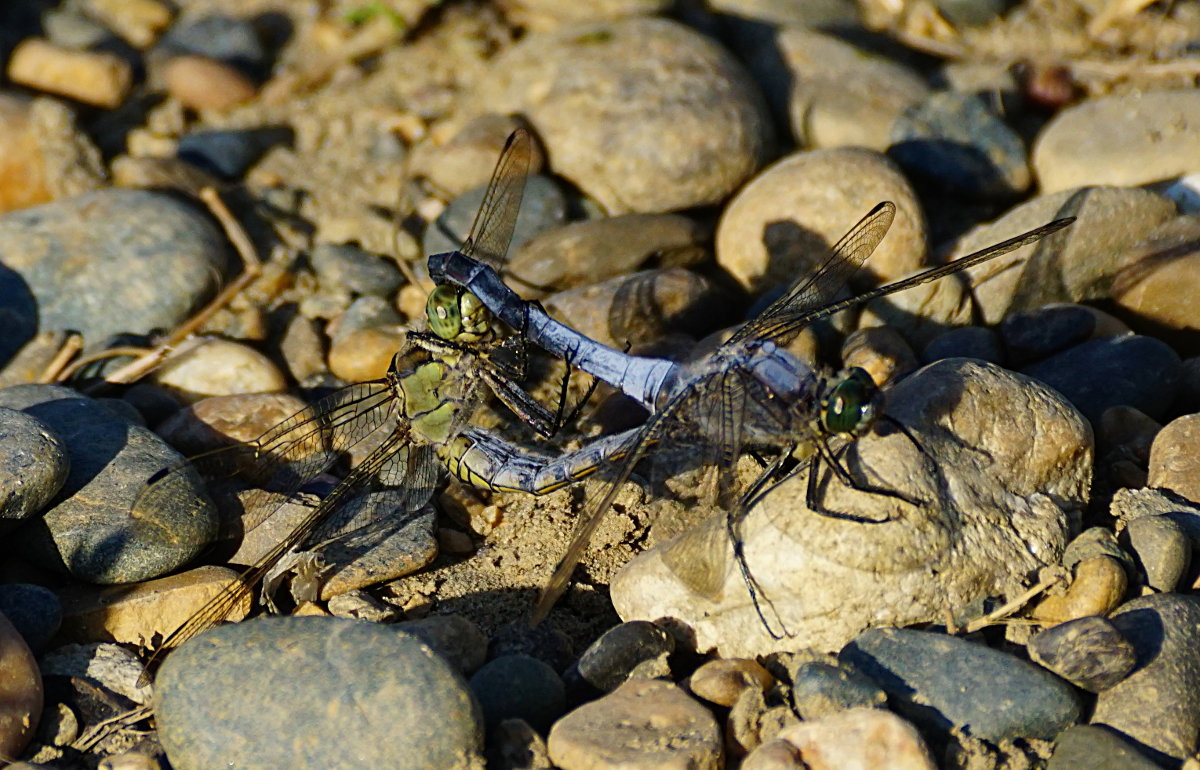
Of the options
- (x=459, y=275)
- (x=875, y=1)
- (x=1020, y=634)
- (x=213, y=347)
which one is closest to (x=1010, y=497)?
(x=1020, y=634)

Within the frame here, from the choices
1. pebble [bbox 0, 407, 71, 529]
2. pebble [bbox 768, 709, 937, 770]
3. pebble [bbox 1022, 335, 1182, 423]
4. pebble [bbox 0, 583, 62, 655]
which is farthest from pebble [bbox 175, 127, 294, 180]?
pebble [bbox 768, 709, 937, 770]

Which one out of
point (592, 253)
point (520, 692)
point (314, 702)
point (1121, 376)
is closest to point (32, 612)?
point (314, 702)

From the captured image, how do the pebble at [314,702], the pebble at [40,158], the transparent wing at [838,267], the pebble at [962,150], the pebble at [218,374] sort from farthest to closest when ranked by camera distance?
the pebble at [40,158]
the pebble at [962,150]
the pebble at [218,374]
the transparent wing at [838,267]
the pebble at [314,702]

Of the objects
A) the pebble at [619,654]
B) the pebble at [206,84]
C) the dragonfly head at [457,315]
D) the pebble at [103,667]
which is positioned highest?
the pebble at [206,84]

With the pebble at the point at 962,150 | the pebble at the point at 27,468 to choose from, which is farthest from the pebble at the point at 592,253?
the pebble at the point at 27,468

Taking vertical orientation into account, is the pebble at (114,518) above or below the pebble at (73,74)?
below

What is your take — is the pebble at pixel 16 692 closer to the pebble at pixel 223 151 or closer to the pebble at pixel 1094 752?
the pebble at pixel 1094 752

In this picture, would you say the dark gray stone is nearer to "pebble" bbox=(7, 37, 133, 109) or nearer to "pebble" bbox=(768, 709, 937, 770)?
"pebble" bbox=(7, 37, 133, 109)
